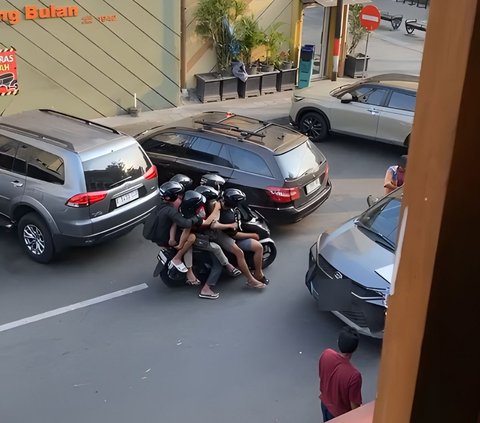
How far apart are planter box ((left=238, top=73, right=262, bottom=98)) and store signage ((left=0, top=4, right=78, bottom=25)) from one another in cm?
481

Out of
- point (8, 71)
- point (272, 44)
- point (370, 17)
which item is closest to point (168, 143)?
point (8, 71)

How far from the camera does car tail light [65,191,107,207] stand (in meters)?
8.90

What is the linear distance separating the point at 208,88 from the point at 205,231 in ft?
31.1

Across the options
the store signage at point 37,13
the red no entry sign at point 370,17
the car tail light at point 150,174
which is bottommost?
the car tail light at point 150,174

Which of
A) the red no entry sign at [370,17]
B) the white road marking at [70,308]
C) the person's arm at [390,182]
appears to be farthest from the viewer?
the red no entry sign at [370,17]

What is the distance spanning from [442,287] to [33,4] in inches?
596

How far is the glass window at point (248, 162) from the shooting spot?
10016mm

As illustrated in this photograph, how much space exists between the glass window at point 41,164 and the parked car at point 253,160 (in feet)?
7.40

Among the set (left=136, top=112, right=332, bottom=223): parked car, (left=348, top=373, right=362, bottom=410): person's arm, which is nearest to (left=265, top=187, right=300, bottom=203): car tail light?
(left=136, top=112, right=332, bottom=223): parked car

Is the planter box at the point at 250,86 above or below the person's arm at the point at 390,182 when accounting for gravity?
below

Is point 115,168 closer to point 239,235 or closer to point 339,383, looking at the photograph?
point 239,235

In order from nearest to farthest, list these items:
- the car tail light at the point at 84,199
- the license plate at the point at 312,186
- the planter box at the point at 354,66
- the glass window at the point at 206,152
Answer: the car tail light at the point at 84,199
the license plate at the point at 312,186
the glass window at the point at 206,152
the planter box at the point at 354,66

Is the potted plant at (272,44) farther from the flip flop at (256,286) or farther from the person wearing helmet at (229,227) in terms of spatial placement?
the flip flop at (256,286)

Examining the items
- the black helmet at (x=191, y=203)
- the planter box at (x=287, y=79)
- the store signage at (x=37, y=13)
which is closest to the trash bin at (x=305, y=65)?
the planter box at (x=287, y=79)
